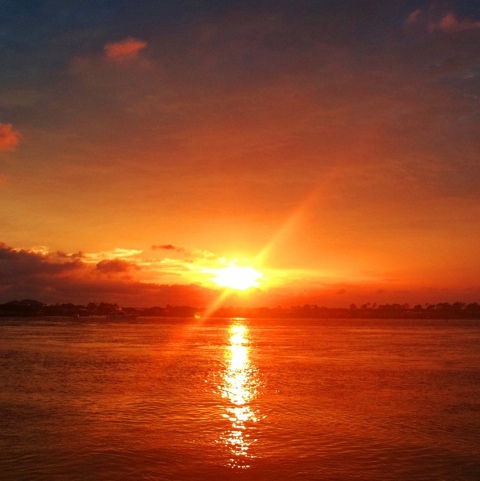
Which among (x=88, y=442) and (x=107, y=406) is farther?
(x=107, y=406)

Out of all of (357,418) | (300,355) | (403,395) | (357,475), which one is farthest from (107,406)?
(300,355)

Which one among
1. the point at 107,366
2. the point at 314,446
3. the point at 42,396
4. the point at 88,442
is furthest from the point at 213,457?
the point at 107,366

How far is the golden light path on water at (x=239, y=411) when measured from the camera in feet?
69.3

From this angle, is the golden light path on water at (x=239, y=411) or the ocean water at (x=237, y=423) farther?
the golden light path on water at (x=239, y=411)

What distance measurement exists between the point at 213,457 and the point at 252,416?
7859 mm

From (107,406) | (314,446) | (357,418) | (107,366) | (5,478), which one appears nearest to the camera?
(5,478)

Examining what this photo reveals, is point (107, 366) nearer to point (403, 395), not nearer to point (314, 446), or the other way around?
point (403, 395)

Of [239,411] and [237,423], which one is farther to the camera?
[239,411]

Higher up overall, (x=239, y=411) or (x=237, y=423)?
(x=237, y=423)

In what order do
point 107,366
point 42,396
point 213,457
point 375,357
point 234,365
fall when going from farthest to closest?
1. point 375,357
2. point 234,365
3. point 107,366
4. point 42,396
5. point 213,457

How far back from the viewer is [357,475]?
18656 mm

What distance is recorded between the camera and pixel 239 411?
2958 cm

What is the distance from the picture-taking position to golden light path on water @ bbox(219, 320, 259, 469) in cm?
2113

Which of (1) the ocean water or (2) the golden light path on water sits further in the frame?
(2) the golden light path on water
